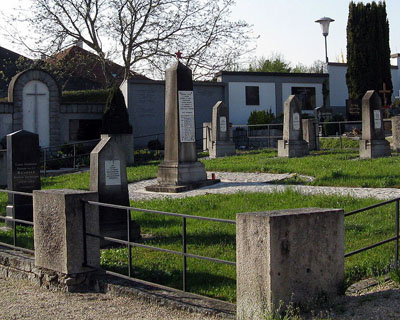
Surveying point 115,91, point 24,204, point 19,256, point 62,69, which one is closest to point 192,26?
point 62,69

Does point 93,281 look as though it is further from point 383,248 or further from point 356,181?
point 356,181

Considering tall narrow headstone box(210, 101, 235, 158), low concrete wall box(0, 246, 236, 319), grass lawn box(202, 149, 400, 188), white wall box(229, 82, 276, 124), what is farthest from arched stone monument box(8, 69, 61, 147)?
low concrete wall box(0, 246, 236, 319)

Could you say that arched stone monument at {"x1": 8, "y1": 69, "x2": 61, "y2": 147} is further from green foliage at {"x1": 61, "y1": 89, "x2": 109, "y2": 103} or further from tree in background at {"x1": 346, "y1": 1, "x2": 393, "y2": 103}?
tree in background at {"x1": 346, "y1": 1, "x2": 393, "y2": 103}

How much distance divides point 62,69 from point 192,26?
7812mm

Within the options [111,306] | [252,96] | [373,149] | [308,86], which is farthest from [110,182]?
[308,86]

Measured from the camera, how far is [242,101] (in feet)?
116

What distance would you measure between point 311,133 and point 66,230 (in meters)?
19.4

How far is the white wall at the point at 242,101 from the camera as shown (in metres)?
35.2

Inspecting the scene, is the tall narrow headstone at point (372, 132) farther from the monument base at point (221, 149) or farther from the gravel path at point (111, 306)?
the gravel path at point (111, 306)

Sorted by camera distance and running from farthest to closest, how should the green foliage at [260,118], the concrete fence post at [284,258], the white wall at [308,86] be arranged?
the white wall at [308,86] → the green foliage at [260,118] → the concrete fence post at [284,258]

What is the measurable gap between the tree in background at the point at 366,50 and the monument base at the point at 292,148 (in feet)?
47.7

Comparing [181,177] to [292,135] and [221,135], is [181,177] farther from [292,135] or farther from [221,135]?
[221,135]

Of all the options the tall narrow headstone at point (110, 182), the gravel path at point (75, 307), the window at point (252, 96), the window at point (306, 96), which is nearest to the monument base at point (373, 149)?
the tall narrow headstone at point (110, 182)

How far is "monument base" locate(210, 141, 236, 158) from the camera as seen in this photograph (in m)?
25.0
